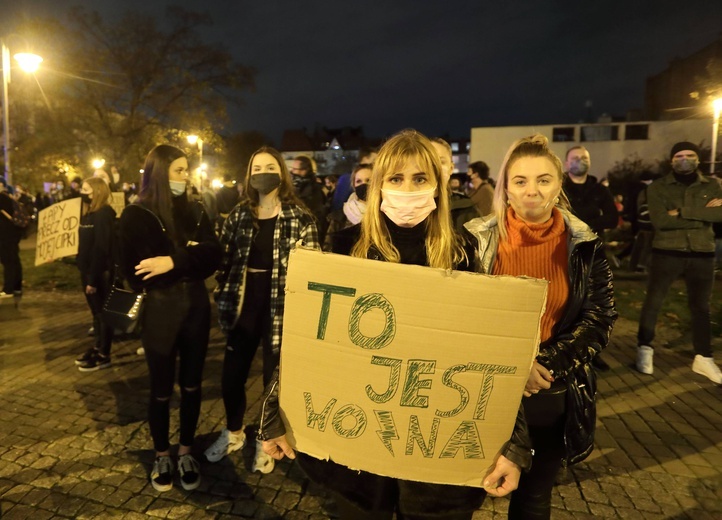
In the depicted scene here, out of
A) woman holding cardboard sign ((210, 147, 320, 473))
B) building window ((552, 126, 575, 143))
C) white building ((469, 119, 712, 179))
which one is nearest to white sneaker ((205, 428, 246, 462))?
woman holding cardboard sign ((210, 147, 320, 473))

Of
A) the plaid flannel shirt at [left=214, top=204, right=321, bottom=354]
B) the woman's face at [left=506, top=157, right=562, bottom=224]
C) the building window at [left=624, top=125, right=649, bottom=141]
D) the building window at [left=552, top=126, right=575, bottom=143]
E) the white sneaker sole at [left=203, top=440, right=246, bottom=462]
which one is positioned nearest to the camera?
the woman's face at [left=506, top=157, right=562, bottom=224]

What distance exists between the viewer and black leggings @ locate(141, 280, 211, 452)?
3.09 m

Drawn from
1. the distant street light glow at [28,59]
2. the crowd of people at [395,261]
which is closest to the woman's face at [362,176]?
the crowd of people at [395,261]

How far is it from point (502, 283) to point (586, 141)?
54859 mm

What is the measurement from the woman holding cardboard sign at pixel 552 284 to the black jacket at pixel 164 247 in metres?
1.73

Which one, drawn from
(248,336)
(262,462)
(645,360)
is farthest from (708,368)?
(248,336)

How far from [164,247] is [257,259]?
2.02 ft

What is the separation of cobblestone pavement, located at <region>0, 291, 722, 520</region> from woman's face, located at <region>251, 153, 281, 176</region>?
81.2 inches

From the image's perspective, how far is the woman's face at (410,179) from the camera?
1938 mm

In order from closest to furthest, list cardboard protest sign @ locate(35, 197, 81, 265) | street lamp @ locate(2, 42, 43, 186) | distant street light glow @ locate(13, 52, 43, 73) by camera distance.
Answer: cardboard protest sign @ locate(35, 197, 81, 265)
street lamp @ locate(2, 42, 43, 186)
distant street light glow @ locate(13, 52, 43, 73)

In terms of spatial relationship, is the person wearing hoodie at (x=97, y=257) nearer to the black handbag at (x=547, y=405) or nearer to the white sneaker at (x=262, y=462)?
the white sneaker at (x=262, y=462)

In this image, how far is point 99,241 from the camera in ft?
17.1

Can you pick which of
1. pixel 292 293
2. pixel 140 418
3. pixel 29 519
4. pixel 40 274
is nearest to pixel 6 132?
pixel 40 274

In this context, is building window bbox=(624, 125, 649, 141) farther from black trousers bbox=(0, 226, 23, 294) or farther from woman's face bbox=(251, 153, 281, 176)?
woman's face bbox=(251, 153, 281, 176)
